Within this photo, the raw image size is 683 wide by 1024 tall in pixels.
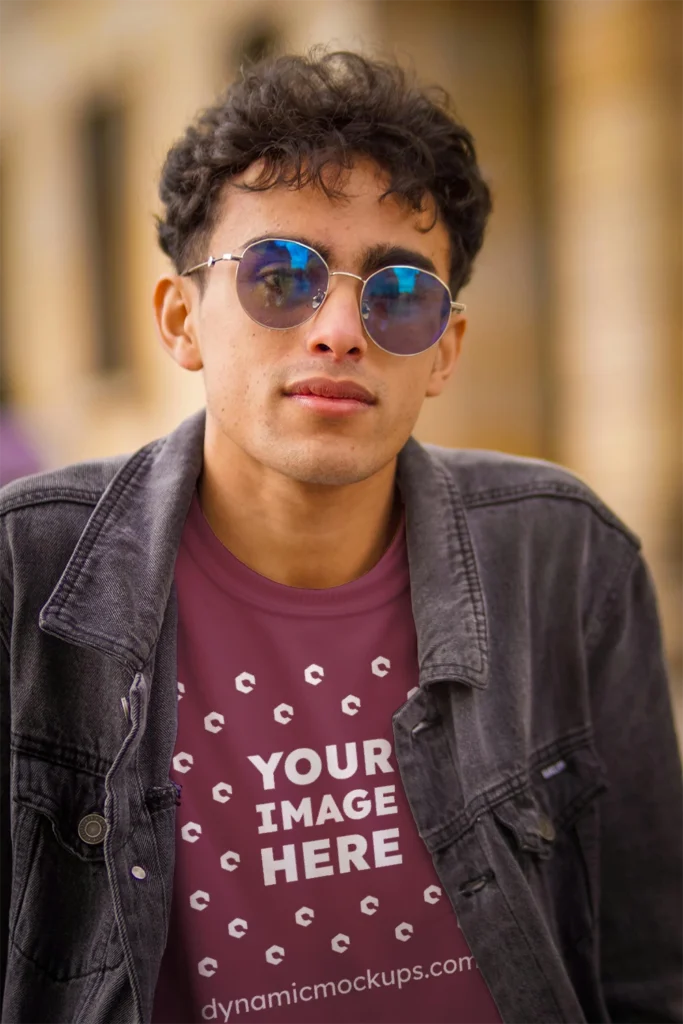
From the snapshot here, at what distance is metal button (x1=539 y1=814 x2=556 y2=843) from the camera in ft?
7.33

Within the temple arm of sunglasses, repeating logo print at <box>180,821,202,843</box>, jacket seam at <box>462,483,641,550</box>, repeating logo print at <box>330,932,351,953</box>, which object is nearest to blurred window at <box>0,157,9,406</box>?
the temple arm of sunglasses

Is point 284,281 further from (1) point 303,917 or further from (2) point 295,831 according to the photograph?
(1) point 303,917

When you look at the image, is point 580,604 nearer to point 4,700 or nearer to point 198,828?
point 198,828

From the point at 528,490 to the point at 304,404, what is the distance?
2.12ft

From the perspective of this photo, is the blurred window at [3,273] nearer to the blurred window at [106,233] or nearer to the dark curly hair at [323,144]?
the blurred window at [106,233]

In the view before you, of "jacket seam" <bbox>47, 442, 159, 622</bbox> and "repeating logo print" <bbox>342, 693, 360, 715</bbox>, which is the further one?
"repeating logo print" <bbox>342, 693, 360, 715</bbox>

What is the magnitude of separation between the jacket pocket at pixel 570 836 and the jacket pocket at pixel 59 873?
0.90m

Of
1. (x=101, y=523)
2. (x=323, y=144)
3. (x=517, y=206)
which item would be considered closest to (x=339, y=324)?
(x=323, y=144)

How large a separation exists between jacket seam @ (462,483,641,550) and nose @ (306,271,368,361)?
1.65 feet

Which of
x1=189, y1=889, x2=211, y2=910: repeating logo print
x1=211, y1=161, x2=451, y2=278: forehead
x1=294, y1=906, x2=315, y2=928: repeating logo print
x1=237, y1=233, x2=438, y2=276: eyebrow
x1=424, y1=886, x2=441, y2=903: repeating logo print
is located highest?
x1=211, y1=161, x2=451, y2=278: forehead

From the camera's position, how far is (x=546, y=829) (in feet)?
7.36

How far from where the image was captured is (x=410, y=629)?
2.26 m

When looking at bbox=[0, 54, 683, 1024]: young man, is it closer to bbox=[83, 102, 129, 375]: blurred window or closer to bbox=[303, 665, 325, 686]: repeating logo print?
bbox=[303, 665, 325, 686]: repeating logo print

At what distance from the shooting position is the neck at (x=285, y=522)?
2.29 meters
